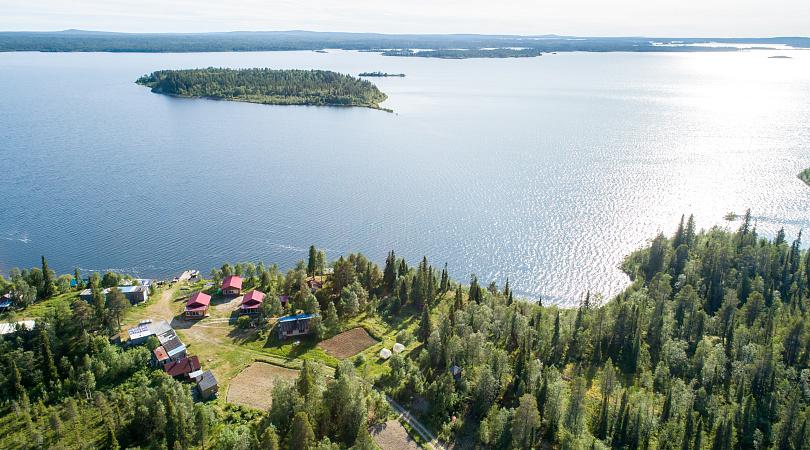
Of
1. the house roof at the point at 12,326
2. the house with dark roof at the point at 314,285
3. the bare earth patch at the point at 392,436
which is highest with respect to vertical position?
the house roof at the point at 12,326

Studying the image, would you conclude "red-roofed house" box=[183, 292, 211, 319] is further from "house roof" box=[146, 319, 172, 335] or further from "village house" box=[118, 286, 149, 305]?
"village house" box=[118, 286, 149, 305]

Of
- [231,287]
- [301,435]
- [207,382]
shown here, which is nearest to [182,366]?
[207,382]

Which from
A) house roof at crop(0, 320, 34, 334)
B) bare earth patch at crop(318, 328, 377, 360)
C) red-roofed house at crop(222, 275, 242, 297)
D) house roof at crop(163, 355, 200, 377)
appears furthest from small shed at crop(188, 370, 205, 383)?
red-roofed house at crop(222, 275, 242, 297)

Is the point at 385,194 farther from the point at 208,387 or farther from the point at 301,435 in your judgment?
the point at 301,435

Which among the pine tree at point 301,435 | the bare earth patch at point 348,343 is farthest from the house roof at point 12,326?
the pine tree at point 301,435

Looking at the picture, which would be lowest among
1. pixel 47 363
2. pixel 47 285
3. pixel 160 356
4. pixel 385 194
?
pixel 160 356

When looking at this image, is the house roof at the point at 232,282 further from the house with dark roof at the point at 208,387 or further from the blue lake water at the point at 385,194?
the house with dark roof at the point at 208,387
